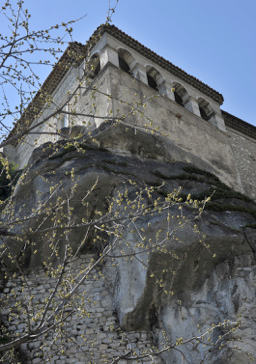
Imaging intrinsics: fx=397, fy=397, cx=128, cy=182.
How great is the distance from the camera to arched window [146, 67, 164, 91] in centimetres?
1418

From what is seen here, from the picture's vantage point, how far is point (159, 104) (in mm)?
12719

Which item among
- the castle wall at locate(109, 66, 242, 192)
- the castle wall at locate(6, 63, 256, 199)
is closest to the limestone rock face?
the castle wall at locate(6, 63, 256, 199)

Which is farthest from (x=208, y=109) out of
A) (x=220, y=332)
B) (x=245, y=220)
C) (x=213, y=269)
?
(x=220, y=332)

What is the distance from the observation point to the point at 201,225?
23.4 feet

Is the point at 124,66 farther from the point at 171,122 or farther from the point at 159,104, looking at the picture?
the point at 171,122

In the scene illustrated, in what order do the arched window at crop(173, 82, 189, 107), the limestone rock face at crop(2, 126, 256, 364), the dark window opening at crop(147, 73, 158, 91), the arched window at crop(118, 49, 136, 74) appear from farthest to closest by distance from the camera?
1. the arched window at crop(173, 82, 189, 107)
2. the dark window opening at crop(147, 73, 158, 91)
3. the arched window at crop(118, 49, 136, 74)
4. the limestone rock face at crop(2, 126, 256, 364)

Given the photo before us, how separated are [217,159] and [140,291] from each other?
7.59 m

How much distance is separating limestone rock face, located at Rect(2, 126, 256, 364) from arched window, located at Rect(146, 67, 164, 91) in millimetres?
6237

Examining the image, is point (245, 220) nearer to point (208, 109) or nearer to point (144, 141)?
point (144, 141)

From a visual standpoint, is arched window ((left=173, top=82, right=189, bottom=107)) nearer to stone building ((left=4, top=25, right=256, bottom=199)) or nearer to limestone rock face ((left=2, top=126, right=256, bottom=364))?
stone building ((left=4, top=25, right=256, bottom=199))

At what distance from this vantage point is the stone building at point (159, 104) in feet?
38.3

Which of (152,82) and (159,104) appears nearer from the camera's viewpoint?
(159,104)

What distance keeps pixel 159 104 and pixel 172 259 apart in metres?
6.95

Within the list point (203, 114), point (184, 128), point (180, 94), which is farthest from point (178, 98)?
point (184, 128)
